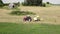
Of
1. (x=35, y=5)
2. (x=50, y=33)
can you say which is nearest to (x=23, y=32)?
(x=50, y=33)

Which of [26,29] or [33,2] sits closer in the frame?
[26,29]

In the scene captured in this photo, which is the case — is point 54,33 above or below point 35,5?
above

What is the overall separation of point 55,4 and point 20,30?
1529 cm

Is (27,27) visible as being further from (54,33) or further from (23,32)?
(54,33)

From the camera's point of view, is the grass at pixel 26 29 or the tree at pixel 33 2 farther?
the tree at pixel 33 2

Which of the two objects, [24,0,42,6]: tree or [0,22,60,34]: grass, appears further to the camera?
[24,0,42,6]: tree

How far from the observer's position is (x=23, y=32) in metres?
10.5

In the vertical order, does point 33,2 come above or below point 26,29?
below

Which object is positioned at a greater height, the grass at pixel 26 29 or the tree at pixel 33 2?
the grass at pixel 26 29

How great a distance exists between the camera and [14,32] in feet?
34.4

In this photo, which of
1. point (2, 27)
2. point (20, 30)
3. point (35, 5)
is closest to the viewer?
point (20, 30)

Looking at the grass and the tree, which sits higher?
the grass

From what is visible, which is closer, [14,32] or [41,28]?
[14,32]

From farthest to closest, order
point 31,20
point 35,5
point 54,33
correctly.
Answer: point 35,5 < point 31,20 < point 54,33
